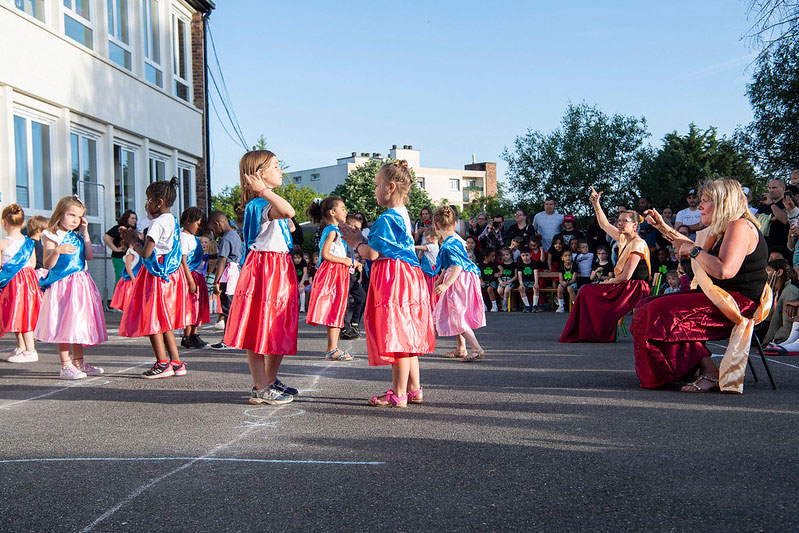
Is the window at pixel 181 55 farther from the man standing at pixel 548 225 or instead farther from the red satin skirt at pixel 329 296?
the red satin skirt at pixel 329 296

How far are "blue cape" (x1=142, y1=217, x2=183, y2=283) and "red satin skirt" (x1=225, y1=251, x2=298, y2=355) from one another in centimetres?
189

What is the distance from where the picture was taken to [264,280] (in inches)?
233

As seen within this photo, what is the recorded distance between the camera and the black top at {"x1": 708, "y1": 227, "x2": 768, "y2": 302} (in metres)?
6.48

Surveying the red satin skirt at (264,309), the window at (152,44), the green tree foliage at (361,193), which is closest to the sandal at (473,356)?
the red satin skirt at (264,309)

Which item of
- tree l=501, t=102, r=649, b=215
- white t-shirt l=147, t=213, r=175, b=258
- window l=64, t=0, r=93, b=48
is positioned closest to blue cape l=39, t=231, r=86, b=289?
white t-shirt l=147, t=213, r=175, b=258

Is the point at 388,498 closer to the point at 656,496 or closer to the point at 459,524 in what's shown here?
the point at 459,524

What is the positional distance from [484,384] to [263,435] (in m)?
2.67

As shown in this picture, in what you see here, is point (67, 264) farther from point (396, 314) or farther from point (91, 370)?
point (396, 314)

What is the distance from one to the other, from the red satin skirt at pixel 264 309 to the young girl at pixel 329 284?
9.06 feet

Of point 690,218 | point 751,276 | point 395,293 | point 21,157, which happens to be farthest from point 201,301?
point 690,218

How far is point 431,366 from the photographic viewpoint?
8531 mm

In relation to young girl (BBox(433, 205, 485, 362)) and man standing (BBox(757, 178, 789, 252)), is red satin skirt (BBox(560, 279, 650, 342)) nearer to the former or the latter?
young girl (BBox(433, 205, 485, 362))

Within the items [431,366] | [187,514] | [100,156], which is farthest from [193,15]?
[187,514]

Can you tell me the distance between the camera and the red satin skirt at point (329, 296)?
9188 millimetres
